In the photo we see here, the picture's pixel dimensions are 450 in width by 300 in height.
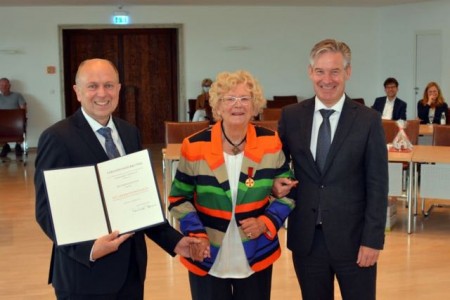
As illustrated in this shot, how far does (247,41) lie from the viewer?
15.1 m

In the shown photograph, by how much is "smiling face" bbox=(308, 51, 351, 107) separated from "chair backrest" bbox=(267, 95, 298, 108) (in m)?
11.5

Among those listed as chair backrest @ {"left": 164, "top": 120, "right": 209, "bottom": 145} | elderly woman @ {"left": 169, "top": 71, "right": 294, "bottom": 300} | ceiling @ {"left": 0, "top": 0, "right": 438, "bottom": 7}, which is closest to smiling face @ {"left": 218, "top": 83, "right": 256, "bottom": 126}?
elderly woman @ {"left": 169, "top": 71, "right": 294, "bottom": 300}

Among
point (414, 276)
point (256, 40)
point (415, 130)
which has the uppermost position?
point (256, 40)

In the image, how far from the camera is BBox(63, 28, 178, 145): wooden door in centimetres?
1498

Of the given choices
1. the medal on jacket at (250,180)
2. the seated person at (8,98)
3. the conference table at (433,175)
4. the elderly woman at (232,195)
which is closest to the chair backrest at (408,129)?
the conference table at (433,175)

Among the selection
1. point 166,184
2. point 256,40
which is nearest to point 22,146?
point 256,40

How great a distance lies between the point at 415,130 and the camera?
308 inches

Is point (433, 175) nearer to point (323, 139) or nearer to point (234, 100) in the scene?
point (323, 139)

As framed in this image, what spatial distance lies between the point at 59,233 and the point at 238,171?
2.58 feet

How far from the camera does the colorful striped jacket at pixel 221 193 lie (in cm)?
277

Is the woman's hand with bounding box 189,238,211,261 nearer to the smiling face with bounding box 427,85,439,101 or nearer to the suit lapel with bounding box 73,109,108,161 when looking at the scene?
the suit lapel with bounding box 73,109,108,161

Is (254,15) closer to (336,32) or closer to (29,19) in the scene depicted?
(336,32)

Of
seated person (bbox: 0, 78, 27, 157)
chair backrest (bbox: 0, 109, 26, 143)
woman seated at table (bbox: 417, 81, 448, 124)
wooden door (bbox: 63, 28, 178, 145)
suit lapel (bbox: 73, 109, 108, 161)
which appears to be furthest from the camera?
wooden door (bbox: 63, 28, 178, 145)

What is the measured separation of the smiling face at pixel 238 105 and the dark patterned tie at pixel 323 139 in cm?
38
